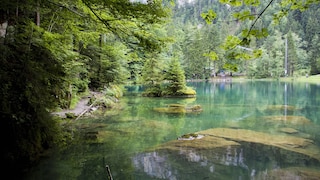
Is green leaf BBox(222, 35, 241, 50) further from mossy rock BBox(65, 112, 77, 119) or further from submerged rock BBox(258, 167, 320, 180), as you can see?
mossy rock BBox(65, 112, 77, 119)

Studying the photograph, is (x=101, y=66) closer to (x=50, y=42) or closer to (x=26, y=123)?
(x=50, y=42)

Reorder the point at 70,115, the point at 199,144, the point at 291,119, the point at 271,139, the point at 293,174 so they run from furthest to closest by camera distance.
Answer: the point at 291,119, the point at 70,115, the point at 271,139, the point at 199,144, the point at 293,174

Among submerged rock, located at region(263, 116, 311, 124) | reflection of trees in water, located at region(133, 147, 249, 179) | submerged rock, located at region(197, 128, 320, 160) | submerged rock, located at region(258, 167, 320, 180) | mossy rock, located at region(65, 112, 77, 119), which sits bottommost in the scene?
submerged rock, located at region(258, 167, 320, 180)

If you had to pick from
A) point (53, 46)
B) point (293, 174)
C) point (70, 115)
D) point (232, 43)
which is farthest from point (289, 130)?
Answer: point (232, 43)

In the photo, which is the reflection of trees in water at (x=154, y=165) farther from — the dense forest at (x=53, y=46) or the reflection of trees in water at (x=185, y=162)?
the dense forest at (x=53, y=46)

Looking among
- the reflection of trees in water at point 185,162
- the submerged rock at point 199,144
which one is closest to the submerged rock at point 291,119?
the submerged rock at point 199,144

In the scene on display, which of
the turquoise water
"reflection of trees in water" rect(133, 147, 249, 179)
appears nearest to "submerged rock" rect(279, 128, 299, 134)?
the turquoise water

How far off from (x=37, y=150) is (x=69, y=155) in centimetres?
244

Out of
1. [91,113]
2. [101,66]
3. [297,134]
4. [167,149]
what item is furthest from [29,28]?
[101,66]

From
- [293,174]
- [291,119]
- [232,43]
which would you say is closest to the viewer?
[232,43]

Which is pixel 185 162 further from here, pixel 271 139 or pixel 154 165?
pixel 271 139

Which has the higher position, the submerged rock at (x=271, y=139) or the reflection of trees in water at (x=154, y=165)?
the submerged rock at (x=271, y=139)

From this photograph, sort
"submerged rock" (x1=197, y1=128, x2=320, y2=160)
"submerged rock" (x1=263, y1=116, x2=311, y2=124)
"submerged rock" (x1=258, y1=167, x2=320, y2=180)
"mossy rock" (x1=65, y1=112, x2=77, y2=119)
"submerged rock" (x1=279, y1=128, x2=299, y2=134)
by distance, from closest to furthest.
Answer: "submerged rock" (x1=258, y1=167, x2=320, y2=180)
"submerged rock" (x1=197, y1=128, x2=320, y2=160)
"submerged rock" (x1=279, y1=128, x2=299, y2=134)
"mossy rock" (x1=65, y1=112, x2=77, y2=119)
"submerged rock" (x1=263, y1=116, x2=311, y2=124)

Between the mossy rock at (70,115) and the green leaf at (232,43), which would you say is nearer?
the green leaf at (232,43)
